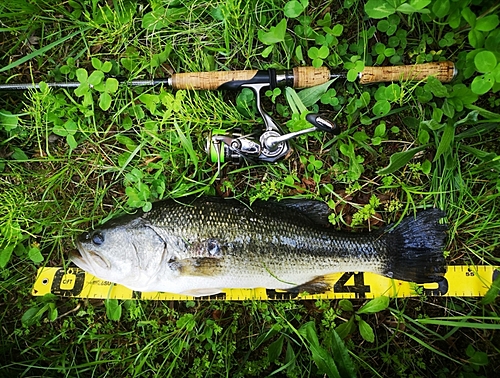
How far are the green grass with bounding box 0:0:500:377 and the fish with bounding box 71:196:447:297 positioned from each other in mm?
145

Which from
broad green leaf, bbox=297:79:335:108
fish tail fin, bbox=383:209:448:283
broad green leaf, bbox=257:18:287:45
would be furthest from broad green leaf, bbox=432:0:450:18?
fish tail fin, bbox=383:209:448:283

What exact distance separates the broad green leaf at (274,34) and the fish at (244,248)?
39.8 inches

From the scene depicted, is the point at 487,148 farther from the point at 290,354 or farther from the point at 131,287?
the point at 131,287

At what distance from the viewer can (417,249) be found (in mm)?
2668

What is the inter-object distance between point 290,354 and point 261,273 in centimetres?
61

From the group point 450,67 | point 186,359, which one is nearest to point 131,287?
point 186,359

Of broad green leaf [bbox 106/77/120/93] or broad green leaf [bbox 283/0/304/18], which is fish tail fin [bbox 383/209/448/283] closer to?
broad green leaf [bbox 283/0/304/18]

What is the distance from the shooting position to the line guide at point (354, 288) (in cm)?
274

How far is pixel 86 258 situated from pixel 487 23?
104 inches

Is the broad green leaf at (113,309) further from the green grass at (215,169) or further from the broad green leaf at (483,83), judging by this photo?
the broad green leaf at (483,83)

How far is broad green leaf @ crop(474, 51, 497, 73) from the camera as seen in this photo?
2.38 m

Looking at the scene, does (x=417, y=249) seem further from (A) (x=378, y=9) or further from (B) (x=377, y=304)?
(A) (x=378, y=9)

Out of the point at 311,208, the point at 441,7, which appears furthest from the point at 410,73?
the point at 311,208

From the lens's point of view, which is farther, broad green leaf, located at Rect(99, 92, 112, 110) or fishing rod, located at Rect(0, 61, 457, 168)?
broad green leaf, located at Rect(99, 92, 112, 110)
